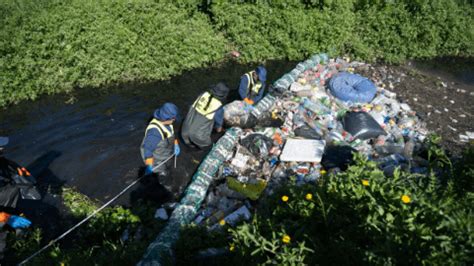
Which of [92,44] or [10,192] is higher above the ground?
[92,44]

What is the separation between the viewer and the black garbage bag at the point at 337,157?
17.8 ft

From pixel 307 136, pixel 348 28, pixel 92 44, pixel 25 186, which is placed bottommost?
pixel 307 136

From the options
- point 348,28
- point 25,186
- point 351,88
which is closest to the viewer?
point 25,186

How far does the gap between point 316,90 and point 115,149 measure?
170 inches

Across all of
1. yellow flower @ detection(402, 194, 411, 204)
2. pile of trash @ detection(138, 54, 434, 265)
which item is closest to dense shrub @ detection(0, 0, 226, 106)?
pile of trash @ detection(138, 54, 434, 265)

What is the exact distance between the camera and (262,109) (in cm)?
707

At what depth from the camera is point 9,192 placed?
165 inches

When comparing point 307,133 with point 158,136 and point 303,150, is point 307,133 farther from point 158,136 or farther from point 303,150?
point 158,136

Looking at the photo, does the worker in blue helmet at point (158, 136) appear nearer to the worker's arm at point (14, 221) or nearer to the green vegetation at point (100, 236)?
the green vegetation at point (100, 236)

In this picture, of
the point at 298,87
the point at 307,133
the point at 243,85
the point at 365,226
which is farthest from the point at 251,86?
the point at 365,226

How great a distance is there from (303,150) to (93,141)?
12.5 ft

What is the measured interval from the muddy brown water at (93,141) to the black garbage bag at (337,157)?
6.91ft

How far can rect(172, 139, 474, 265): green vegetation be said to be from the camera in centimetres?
233

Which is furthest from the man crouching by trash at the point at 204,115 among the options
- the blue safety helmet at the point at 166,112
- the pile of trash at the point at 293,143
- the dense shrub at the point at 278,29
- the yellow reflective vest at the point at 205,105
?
the dense shrub at the point at 278,29
